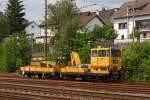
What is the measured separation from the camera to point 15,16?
84438mm

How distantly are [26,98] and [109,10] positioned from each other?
89.3m

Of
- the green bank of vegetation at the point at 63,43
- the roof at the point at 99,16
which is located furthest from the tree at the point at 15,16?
the roof at the point at 99,16

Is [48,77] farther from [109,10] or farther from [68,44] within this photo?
[109,10]

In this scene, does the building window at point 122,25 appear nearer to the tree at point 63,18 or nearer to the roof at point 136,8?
the roof at point 136,8

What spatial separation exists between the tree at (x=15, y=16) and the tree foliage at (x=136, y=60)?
152ft

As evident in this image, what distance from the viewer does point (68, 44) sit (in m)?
48.7

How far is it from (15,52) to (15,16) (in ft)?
116

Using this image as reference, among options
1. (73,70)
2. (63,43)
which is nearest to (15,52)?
(63,43)

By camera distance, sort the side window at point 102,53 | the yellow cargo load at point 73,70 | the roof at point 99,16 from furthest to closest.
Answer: the roof at point 99,16 < the yellow cargo load at point 73,70 < the side window at point 102,53

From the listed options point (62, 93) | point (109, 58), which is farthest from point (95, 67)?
point (62, 93)

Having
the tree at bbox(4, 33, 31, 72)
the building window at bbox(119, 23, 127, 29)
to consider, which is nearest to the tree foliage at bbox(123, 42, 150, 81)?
the tree at bbox(4, 33, 31, 72)

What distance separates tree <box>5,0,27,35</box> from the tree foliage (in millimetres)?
46364

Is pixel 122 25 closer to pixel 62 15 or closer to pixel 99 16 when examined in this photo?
pixel 62 15

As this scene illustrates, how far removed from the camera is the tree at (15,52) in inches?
1954
